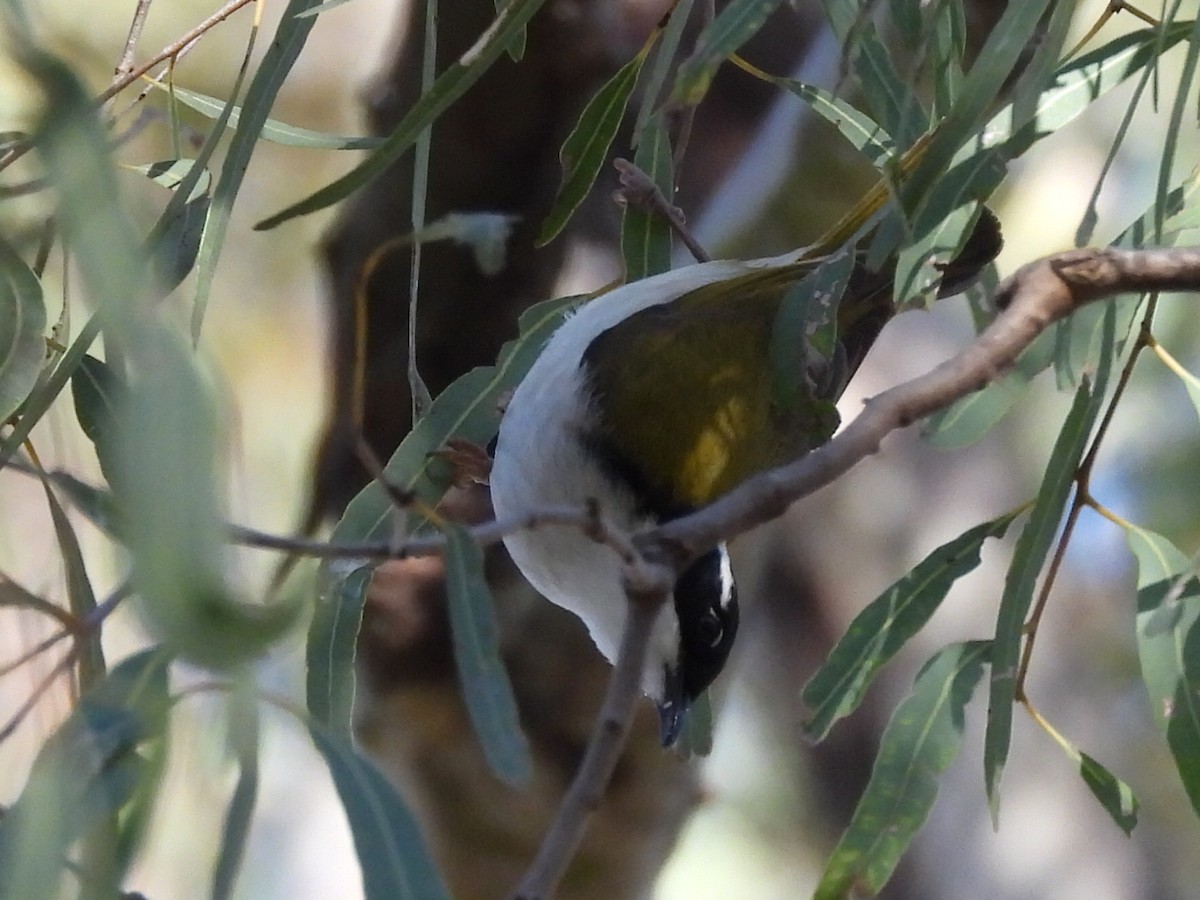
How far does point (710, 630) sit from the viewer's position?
112 cm

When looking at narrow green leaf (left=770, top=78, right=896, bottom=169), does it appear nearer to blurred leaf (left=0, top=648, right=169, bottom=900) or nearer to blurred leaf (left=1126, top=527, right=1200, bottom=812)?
blurred leaf (left=1126, top=527, right=1200, bottom=812)

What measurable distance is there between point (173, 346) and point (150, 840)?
0.24 meters

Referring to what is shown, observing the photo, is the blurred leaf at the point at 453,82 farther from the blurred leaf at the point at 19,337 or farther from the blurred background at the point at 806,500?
the blurred background at the point at 806,500

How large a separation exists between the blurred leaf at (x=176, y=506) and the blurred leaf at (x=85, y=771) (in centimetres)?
10

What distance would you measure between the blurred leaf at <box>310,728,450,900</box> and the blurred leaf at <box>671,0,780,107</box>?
321 mm

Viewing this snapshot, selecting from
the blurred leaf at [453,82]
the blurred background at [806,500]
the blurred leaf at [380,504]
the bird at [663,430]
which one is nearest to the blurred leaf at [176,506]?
the blurred leaf at [453,82]

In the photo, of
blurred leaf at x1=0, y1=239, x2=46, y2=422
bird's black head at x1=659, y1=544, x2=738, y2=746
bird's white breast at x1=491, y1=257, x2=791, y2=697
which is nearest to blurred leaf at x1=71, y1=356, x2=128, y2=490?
blurred leaf at x1=0, y1=239, x2=46, y2=422

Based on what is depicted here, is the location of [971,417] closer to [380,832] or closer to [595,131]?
[595,131]

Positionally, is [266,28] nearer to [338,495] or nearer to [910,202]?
[338,495]

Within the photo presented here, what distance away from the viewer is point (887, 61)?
92cm

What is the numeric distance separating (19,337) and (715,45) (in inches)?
14.0

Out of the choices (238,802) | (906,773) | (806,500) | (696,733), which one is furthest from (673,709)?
Result: (806,500)

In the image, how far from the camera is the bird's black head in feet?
3.65

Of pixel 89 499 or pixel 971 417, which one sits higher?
pixel 971 417
